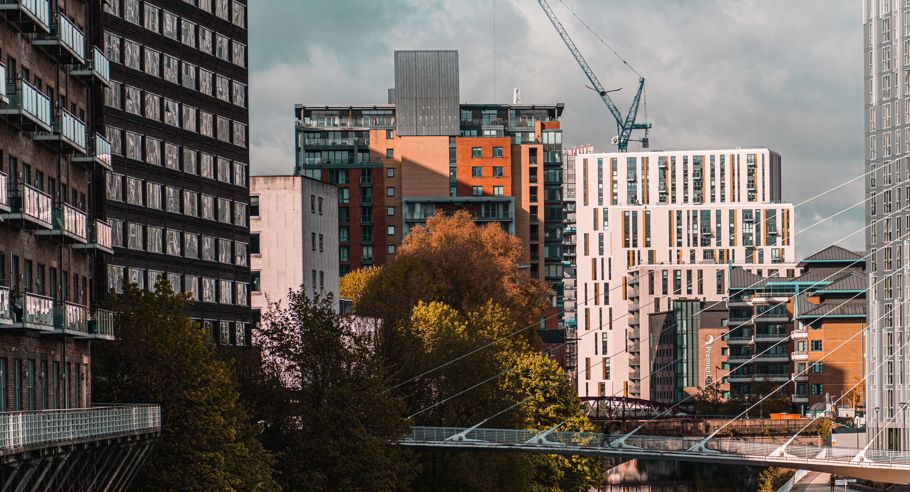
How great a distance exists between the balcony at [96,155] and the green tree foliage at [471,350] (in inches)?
1022

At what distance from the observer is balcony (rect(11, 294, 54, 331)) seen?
218ft

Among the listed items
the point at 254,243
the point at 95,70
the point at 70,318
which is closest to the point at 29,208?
the point at 70,318

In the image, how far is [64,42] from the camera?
245ft

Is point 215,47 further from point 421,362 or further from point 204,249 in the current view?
point 421,362

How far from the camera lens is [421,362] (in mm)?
121688

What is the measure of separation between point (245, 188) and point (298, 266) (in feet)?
54.5

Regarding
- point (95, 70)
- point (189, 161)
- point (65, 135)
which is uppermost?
point (95, 70)

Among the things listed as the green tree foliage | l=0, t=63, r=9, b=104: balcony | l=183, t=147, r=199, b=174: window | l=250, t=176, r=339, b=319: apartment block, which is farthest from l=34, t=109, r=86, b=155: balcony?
l=250, t=176, r=339, b=319: apartment block

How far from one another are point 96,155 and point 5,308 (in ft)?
61.0

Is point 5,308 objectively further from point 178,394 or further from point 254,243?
point 254,243

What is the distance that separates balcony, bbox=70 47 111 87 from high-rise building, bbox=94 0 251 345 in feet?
63.3

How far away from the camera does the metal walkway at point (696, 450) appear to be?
11488cm

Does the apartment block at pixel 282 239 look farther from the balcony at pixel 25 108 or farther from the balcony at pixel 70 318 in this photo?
the balcony at pixel 25 108

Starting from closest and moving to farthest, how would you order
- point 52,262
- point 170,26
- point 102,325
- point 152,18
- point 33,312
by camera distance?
point 33,312 < point 52,262 < point 102,325 < point 152,18 < point 170,26
